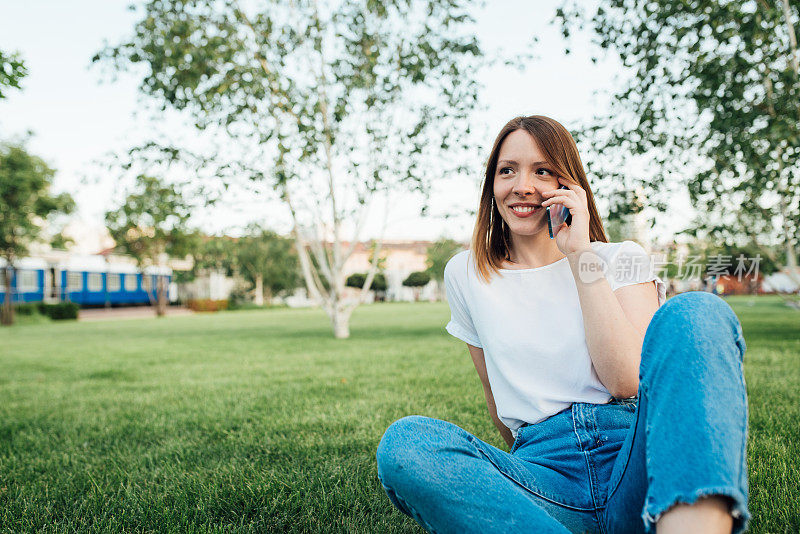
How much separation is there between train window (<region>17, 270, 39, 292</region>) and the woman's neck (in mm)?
32643

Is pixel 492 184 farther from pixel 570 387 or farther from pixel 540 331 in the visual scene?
pixel 570 387

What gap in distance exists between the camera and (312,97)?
1051cm

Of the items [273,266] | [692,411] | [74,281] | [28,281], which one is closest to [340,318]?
[692,411]

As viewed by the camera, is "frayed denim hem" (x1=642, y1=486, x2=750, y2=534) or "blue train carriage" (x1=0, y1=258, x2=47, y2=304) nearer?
"frayed denim hem" (x1=642, y1=486, x2=750, y2=534)

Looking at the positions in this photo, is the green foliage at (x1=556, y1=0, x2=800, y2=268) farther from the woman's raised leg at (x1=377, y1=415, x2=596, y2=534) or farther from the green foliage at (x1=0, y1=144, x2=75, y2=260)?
the green foliage at (x1=0, y1=144, x2=75, y2=260)

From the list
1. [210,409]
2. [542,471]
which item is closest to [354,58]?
[210,409]

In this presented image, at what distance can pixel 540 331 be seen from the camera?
1.67m

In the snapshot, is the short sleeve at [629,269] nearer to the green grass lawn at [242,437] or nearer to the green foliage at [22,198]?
the green grass lawn at [242,437]

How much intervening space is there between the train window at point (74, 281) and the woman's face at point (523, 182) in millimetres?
34618

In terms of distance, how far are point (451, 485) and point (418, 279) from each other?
164 ft

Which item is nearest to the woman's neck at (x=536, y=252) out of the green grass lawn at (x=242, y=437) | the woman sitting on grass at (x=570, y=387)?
the woman sitting on grass at (x=570, y=387)

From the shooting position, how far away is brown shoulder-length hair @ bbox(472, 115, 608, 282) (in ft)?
5.84

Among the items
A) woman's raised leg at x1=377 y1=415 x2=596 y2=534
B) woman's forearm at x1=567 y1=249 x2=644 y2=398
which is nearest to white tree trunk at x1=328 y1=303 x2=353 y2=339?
woman's forearm at x1=567 y1=249 x2=644 y2=398

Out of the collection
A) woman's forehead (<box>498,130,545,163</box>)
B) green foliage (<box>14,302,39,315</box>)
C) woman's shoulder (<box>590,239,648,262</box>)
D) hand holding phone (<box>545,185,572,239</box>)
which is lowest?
green foliage (<box>14,302,39,315</box>)
